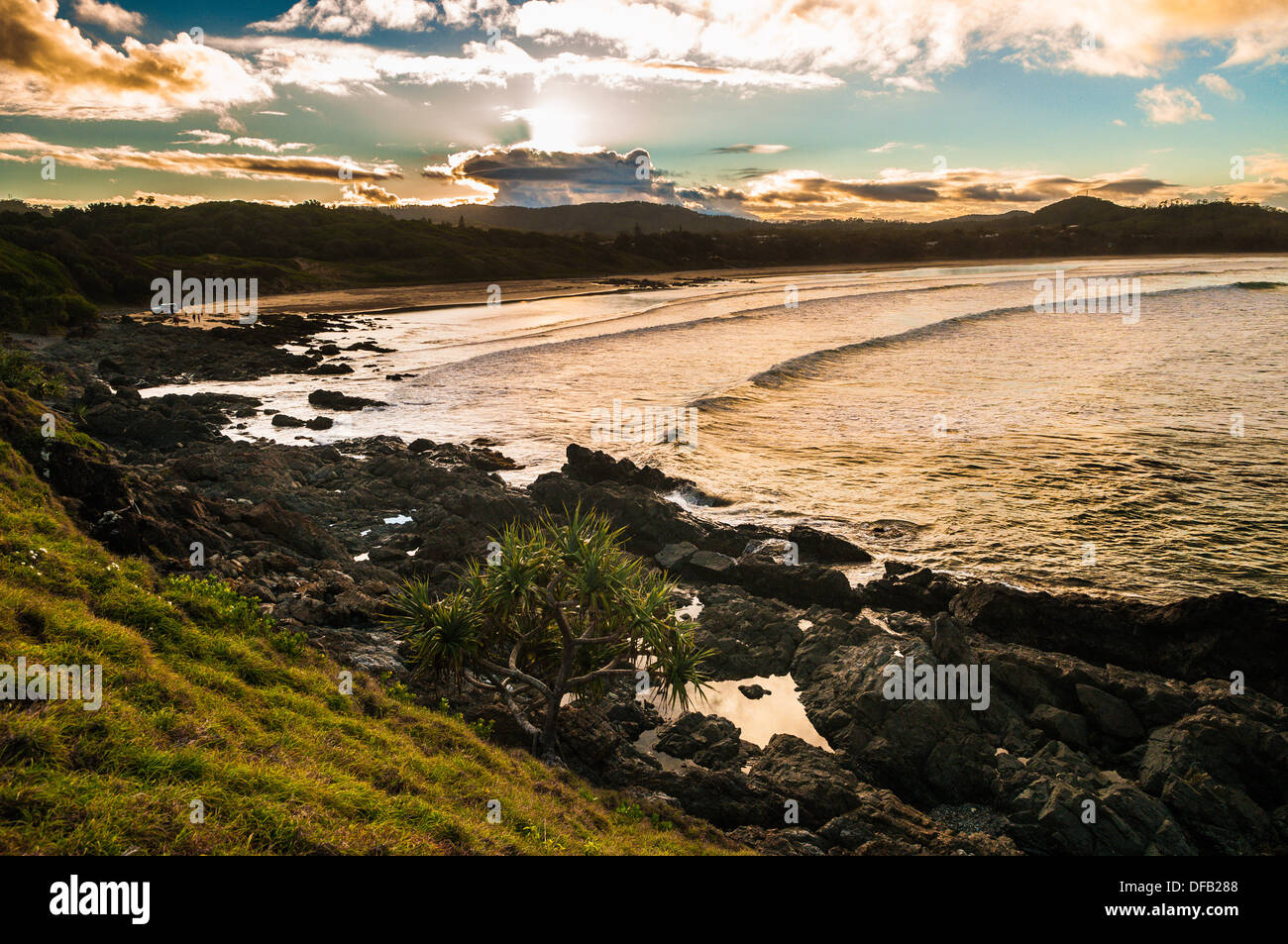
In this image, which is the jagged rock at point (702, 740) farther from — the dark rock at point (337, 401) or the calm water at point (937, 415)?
the dark rock at point (337, 401)

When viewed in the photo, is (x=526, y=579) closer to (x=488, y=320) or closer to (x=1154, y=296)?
(x=488, y=320)

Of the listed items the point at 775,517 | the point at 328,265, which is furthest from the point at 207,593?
the point at 328,265

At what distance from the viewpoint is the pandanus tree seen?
11281 mm

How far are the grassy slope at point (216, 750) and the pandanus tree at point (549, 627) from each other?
1.01 meters

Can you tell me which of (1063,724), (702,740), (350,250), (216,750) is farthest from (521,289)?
(216,750)

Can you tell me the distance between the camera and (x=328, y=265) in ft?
383

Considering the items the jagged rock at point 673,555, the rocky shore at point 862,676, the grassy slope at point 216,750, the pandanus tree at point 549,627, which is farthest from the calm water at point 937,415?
the grassy slope at point 216,750

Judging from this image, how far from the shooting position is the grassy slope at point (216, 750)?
6250 mm

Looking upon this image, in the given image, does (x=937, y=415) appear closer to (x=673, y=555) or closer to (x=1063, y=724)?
(x=673, y=555)

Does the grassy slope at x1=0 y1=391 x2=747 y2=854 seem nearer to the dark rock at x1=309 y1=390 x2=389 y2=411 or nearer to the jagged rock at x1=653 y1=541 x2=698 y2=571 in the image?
the jagged rock at x1=653 y1=541 x2=698 y2=571

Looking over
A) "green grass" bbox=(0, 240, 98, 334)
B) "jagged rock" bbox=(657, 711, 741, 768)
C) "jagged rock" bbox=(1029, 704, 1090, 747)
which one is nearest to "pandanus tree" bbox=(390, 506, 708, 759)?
"jagged rock" bbox=(657, 711, 741, 768)

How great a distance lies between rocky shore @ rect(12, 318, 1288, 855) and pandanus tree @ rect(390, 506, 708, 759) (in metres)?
0.68

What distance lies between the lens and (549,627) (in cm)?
1270

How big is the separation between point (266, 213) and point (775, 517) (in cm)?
15855
